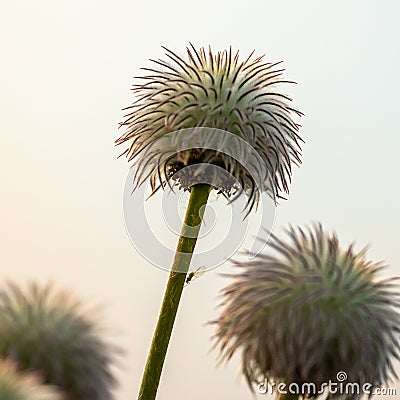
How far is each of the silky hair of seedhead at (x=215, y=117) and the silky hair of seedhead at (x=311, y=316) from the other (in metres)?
0.44

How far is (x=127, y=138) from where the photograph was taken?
2.96m

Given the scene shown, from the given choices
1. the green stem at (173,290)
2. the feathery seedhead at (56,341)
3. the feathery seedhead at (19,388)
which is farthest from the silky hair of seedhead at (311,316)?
the feathery seedhead at (19,388)

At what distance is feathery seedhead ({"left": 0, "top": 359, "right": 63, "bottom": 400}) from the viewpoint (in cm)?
141

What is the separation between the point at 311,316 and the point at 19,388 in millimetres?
1008

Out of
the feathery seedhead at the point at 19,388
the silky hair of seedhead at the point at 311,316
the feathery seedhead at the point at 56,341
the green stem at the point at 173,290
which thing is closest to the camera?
the feathery seedhead at the point at 19,388

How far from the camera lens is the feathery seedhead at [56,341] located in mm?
1859

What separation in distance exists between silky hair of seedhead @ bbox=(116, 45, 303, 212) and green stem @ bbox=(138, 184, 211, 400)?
0.26 ft

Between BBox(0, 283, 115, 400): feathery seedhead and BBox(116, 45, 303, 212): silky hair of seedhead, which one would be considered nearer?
BBox(0, 283, 115, 400): feathery seedhead

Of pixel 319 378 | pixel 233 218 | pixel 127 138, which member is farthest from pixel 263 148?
pixel 319 378

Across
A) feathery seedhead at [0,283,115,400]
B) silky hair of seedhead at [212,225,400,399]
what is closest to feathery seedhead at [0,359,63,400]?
feathery seedhead at [0,283,115,400]

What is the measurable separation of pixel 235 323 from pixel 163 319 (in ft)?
1.43
